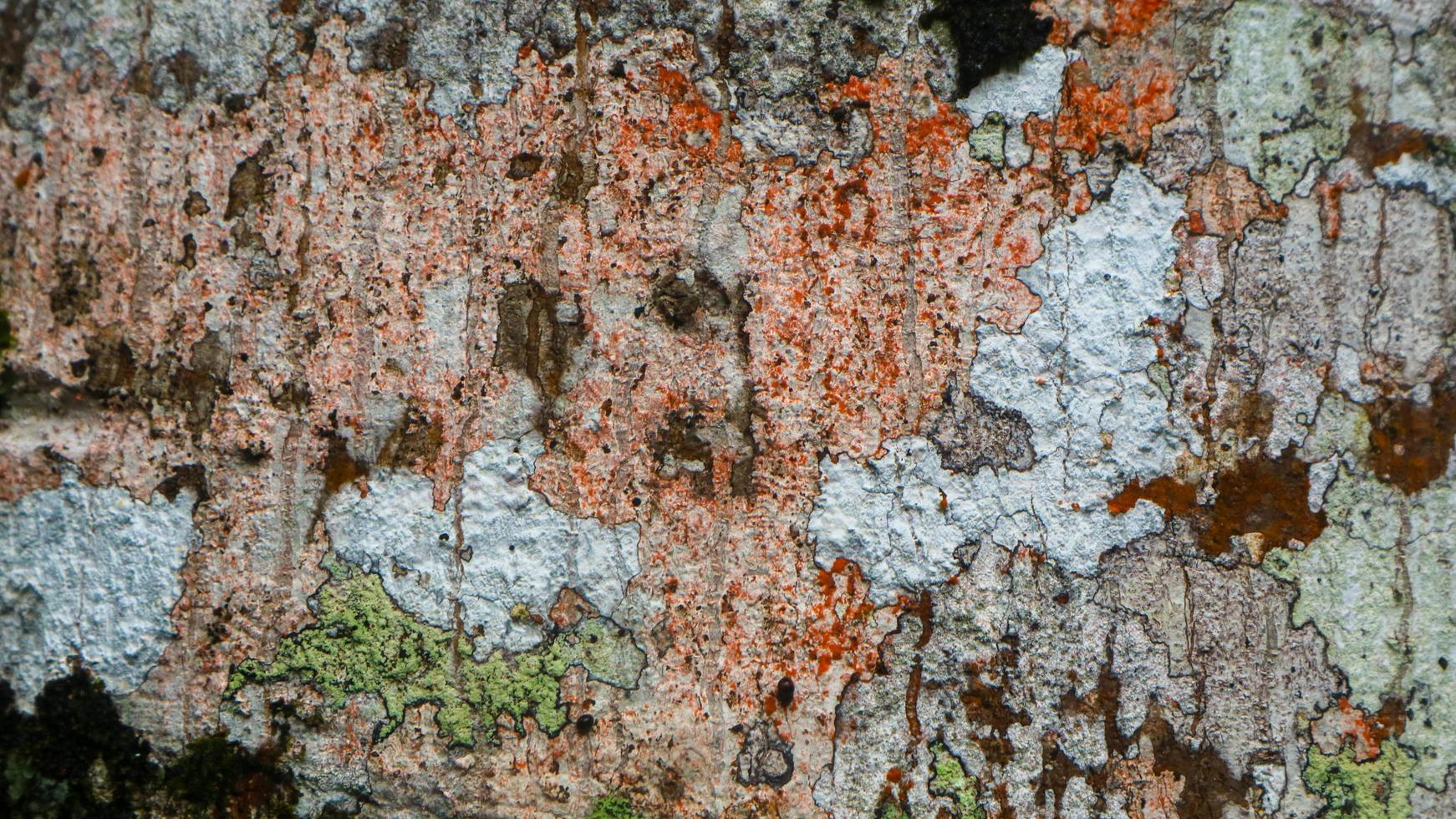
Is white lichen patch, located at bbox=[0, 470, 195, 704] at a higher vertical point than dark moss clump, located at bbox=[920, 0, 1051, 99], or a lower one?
lower

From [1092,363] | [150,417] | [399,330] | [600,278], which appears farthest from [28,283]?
[1092,363]

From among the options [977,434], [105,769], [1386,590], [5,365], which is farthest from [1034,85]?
[105,769]

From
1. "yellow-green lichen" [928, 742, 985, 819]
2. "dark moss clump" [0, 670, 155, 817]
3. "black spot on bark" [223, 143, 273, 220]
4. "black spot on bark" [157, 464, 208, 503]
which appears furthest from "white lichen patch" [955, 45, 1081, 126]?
"dark moss clump" [0, 670, 155, 817]

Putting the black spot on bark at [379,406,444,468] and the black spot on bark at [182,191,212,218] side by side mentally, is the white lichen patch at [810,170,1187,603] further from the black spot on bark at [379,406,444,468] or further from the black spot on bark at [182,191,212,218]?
the black spot on bark at [182,191,212,218]

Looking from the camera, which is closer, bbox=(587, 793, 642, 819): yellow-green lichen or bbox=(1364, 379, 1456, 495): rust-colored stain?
bbox=(1364, 379, 1456, 495): rust-colored stain

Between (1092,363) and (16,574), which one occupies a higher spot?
(1092,363)

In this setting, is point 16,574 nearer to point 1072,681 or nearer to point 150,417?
point 150,417
